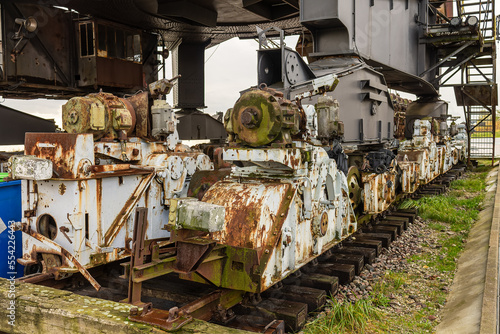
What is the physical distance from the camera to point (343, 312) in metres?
3.97

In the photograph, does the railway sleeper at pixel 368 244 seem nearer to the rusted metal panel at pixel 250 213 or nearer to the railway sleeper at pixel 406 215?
the railway sleeper at pixel 406 215

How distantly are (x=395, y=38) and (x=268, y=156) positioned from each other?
8.33m

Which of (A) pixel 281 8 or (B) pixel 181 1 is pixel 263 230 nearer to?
(B) pixel 181 1

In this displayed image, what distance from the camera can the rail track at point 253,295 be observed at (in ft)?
11.7

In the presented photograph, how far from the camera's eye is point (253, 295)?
417cm

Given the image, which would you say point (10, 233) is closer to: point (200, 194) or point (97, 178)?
point (97, 178)

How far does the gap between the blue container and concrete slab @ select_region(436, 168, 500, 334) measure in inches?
173

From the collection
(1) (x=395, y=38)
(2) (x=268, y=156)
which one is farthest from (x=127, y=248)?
(1) (x=395, y=38)

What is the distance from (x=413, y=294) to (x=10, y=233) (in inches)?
175

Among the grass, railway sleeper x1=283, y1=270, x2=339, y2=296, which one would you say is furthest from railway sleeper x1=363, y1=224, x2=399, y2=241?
railway sleeper x1=283, y1=270, x2=339, y2=296

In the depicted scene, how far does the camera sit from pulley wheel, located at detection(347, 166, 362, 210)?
6.72 m

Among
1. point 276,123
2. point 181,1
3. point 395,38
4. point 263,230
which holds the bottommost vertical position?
point 263,230

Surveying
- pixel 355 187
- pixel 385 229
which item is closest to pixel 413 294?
pixel 355 187

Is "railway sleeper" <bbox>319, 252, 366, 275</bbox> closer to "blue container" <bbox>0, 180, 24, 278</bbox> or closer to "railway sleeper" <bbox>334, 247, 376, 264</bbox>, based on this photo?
"railway sleeper" <bbox>334, 247, 376, 264</bbox>
